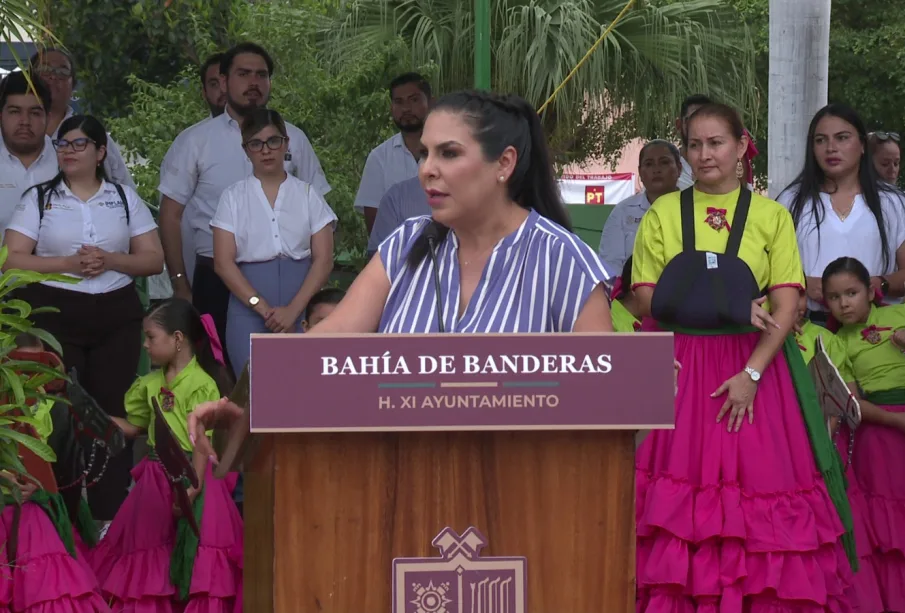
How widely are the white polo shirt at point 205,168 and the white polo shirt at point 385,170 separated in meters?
0.67

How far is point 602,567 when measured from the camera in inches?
112

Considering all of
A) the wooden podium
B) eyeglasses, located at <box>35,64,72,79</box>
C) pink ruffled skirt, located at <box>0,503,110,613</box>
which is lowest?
pink ruffled skirt, located at <box>0,503,110,613</box>

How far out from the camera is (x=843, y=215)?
604 cm

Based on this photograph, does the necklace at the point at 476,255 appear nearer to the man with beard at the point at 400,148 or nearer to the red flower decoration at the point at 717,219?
the red flower decoration at the point at 717,219

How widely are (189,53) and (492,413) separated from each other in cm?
869

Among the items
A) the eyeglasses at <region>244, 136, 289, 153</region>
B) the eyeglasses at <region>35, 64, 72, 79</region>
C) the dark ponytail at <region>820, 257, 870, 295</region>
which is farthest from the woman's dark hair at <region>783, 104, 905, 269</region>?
the eyeglasses at <region>35, 64, 72, 79</region>

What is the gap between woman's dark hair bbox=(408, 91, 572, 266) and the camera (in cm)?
329

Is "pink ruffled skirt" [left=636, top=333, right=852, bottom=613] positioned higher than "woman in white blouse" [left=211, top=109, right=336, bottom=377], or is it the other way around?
"woman in white blouse" [left=211, top=109, right=336, bottom=377]

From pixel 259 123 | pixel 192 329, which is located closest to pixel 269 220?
pixel 259 123

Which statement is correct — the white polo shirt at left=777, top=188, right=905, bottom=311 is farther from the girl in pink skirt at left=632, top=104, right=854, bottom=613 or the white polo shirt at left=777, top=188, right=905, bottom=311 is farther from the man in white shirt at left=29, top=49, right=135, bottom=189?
the man in white shirt at left=29, top=49, right=135, bottom=189

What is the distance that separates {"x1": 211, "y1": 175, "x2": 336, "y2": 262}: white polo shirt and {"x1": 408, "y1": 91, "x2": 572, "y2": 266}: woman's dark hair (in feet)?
10.5

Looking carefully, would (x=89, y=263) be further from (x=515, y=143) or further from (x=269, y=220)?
(x=515, y=143)

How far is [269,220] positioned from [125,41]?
15.3ft

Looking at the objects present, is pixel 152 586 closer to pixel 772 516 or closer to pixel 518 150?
pixel 772 516
